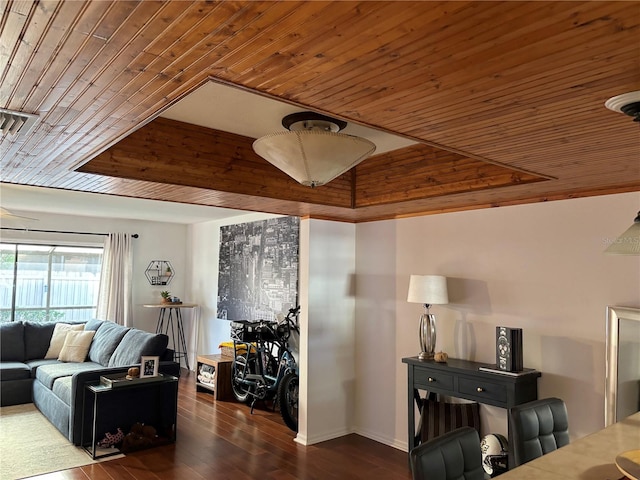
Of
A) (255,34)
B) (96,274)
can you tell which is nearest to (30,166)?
(255,34)

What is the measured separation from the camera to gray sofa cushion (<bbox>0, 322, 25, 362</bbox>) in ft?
20.5

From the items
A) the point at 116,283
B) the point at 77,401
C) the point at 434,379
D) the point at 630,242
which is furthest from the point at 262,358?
the point at 630,242

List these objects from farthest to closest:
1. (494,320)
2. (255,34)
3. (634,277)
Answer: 1. (494,320)
2. (634,277)
3. (255,34)

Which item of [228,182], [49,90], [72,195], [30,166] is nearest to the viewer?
[49,90]

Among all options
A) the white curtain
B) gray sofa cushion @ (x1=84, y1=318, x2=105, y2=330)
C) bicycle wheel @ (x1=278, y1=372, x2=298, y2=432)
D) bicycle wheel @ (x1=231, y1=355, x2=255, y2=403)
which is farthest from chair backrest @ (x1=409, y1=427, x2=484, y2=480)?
the white curtain

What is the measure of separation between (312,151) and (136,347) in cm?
383

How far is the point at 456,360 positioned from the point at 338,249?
63.2 inches

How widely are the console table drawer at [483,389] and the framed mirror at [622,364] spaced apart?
65 cm

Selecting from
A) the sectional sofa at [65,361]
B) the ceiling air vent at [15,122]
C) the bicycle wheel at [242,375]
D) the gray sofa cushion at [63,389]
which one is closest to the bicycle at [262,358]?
the bicycle wheel at [242,375]

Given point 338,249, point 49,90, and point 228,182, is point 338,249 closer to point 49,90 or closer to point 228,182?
point 228,182

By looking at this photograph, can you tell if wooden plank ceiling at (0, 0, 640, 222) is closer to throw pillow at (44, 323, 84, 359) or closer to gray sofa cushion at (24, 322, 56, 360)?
throw pillow at (44, 323, 84, 359)

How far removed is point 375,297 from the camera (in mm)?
4957

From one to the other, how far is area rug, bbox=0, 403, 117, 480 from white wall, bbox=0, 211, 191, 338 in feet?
9.85

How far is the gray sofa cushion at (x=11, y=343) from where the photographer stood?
20.5 feet
